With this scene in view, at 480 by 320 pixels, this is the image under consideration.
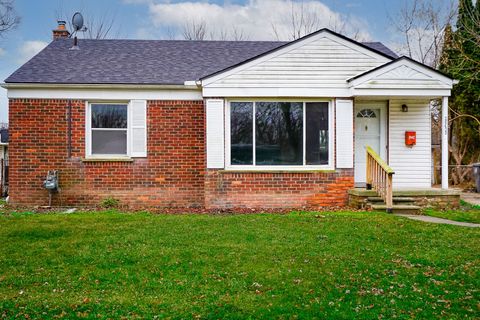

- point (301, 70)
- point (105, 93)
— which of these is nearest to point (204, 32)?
point (105, 93)

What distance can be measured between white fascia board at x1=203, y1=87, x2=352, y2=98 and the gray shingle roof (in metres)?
1.34

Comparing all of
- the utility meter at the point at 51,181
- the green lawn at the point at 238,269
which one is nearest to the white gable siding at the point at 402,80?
the green lawn at the point at 238,269

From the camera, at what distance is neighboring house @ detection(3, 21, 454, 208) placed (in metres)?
12.3

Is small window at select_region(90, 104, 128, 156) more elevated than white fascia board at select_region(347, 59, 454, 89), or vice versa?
white fascia board at select_region(347, 59, 454, 89)

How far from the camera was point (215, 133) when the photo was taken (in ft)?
40.3

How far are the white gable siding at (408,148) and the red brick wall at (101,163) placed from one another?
530cm

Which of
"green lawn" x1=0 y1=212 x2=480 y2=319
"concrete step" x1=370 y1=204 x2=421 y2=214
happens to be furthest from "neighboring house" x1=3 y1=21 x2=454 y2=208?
"green lawn" x1=0 y1=212 x2=480 y2=319

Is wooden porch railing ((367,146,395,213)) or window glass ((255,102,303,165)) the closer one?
wooden porch railing ((367,146,395,213))

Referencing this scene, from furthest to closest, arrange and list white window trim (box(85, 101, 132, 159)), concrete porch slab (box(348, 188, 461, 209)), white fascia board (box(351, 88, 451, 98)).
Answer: white window trim (box(85, 101, 132, 159)) < white fascia board (box(351, 88, 451, 98)) < concrete porch slab (box(348, 188, 461, 209))

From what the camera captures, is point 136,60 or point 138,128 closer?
point 138,128

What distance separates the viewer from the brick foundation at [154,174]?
12.3 m

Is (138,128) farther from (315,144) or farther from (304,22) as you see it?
(304,22)

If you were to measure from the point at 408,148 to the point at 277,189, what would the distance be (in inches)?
156

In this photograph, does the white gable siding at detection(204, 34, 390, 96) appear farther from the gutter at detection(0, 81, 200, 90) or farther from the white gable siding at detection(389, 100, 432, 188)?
the white gable siding at detection(389, 100, 432, 188)
